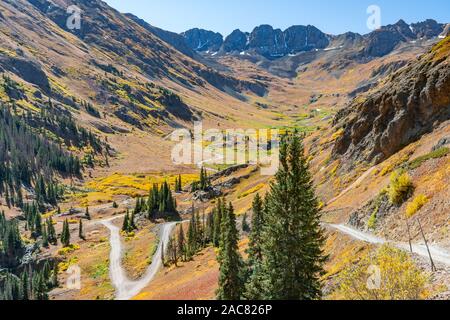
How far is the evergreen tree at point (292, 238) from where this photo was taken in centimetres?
2877

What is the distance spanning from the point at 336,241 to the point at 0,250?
401 ft

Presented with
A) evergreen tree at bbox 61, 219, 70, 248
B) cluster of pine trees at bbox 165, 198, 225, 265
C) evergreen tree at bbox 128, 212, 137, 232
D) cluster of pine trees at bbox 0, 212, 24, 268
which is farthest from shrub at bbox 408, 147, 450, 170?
cluster of pine trees at bbox 0, 212, 24, 268

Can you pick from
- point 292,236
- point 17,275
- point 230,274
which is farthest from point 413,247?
point 17,275

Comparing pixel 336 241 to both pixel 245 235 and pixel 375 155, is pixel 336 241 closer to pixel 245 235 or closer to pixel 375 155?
pixel 375 155

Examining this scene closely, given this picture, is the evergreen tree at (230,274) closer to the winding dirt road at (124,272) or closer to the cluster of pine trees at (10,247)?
the winding dirt road at (124,272)

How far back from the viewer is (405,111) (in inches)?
2448

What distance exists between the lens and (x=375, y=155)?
65938mm

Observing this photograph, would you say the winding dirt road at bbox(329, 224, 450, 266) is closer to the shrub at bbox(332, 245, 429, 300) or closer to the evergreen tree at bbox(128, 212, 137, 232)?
the shrub at bbox(332, 245, 429, 300)

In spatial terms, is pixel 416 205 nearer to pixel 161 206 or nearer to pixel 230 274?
pixel 230 274

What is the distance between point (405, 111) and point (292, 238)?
43.0 m

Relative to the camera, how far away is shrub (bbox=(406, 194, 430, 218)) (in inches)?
1452

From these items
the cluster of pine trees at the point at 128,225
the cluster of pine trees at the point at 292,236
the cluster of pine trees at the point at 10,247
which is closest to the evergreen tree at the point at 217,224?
the cluster of pine trees at the point at 128,225

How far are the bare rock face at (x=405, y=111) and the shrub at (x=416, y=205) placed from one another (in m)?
23.1

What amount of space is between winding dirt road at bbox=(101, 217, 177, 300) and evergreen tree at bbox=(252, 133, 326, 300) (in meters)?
52.1
